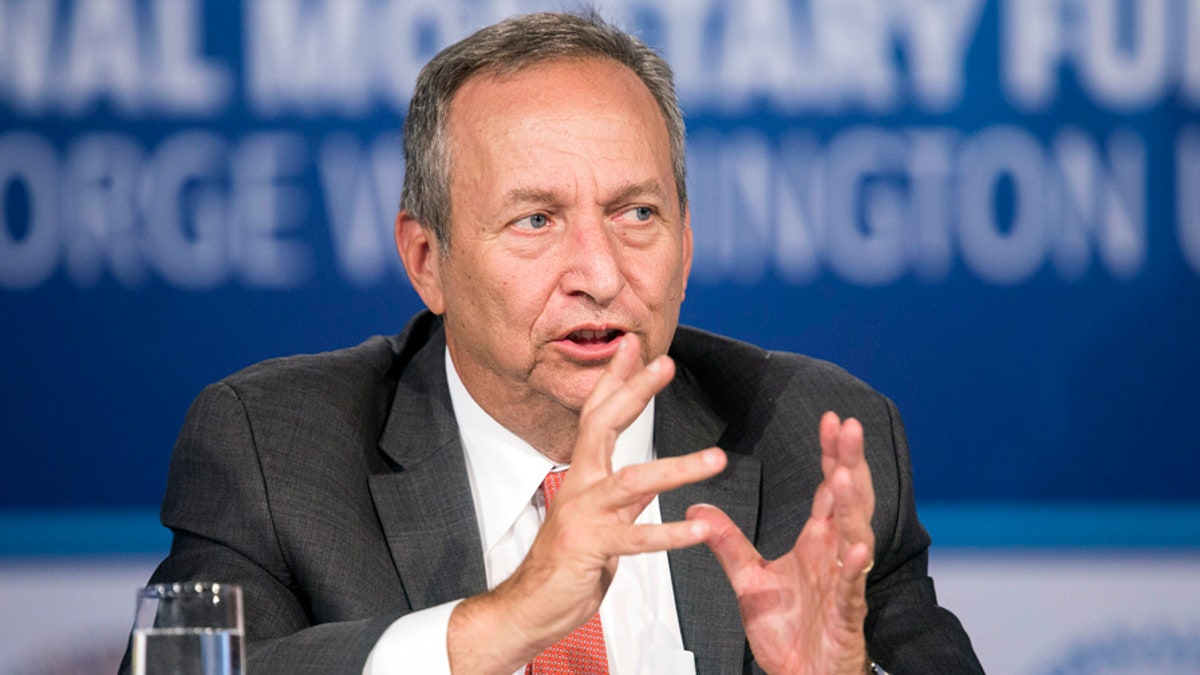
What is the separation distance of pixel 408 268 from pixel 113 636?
1.74 metres

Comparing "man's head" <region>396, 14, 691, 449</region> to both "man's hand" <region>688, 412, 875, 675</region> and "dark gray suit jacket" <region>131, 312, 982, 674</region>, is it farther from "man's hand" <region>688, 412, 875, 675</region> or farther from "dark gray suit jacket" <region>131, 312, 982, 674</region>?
"man's hand" <region>688, 412, 875, 675</region>

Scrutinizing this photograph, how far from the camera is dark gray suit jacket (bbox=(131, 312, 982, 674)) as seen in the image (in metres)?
2.14

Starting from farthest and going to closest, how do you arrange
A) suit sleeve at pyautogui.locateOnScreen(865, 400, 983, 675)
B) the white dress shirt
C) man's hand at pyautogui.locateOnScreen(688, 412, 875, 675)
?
the white dress shirt < suit sleeve at pyautogui.locateOnScreen(865, 400, 983, 675) < man's hand at pyautogui.locateOnScreen(688, 412, 875, 675)

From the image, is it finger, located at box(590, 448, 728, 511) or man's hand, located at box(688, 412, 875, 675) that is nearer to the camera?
finger, located at box(590, 448, 728, 511)

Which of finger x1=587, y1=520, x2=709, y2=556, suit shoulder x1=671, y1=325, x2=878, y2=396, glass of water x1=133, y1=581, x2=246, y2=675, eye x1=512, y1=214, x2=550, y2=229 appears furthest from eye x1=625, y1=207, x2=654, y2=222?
glass of water x1=133, y1=581, x2=246, y2=675

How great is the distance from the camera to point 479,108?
2283mm

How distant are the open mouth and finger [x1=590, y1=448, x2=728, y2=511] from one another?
1.72ft

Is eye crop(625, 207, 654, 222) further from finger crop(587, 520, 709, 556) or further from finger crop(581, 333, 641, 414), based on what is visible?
finger crop(587, 520, 709, 556)

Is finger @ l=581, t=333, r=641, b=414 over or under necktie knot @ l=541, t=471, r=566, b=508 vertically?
over

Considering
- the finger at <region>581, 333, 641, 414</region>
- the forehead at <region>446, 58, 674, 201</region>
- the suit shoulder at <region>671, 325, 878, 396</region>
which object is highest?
the forehead at <region>446, 58, 674, 201</region>

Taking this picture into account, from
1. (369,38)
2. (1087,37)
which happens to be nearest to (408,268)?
(369,38)

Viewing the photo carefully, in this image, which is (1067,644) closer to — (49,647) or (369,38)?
(369,38)

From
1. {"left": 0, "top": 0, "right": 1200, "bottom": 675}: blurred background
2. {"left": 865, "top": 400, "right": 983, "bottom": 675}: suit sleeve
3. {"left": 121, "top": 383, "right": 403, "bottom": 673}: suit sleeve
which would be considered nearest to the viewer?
{"left": 121, "top": 383, "right": 403, "bottom": 673}: suit sleeve

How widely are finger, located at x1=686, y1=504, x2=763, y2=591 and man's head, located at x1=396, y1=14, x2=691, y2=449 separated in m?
0.40
